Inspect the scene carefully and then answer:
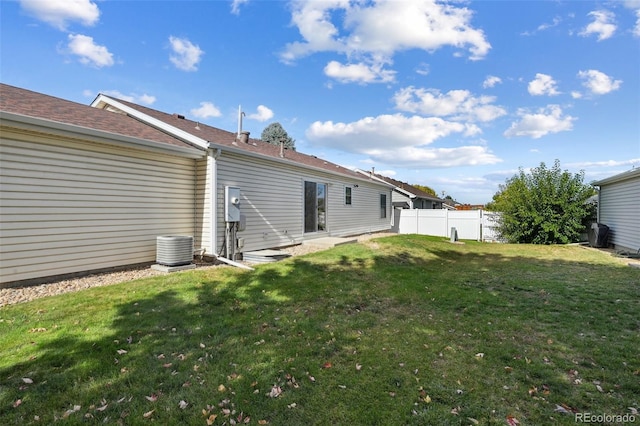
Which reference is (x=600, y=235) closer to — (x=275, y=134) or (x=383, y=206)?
(x=383, y=206)

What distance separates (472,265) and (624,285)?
10.9 feet

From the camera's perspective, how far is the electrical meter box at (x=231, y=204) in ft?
26.0

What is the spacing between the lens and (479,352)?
339 centimetres

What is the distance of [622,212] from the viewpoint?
471 inches

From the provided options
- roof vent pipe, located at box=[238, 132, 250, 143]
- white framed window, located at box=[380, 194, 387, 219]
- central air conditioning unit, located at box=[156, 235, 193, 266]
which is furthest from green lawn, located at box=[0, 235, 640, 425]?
white framed window, located at box=[380, 194, 387, 219]

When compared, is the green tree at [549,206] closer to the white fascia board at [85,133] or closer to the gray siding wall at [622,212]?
the gray siding wall at [622,212]

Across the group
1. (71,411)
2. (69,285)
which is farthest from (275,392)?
(69,285)

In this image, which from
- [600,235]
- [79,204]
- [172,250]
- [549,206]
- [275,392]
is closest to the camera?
[275,392]

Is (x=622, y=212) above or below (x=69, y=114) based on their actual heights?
below

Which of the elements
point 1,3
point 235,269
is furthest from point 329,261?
point 1,3

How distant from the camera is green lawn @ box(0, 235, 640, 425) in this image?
240 cm

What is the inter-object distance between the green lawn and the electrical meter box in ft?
7.15

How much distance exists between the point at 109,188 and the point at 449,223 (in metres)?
17.2

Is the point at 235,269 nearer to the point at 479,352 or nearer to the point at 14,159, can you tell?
the point at 14,159
